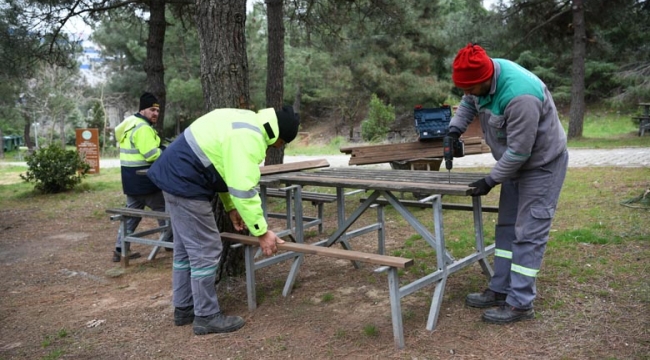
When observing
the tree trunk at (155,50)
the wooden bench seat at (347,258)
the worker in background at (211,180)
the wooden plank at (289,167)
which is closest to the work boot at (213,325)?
the worker in background at (211,180)

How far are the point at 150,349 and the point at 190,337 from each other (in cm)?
26

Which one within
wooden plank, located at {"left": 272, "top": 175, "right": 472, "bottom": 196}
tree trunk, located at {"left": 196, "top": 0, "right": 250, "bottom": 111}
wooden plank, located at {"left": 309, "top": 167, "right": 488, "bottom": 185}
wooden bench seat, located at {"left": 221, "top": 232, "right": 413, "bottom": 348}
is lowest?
wooden bench seat, located at {"left": 221, "top": 232, "right": 413, "bottom": 348}

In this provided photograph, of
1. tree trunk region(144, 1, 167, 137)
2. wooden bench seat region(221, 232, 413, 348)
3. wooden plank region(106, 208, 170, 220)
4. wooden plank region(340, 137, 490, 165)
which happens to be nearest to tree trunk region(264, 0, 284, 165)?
tree trunk region(144, 1, 167, 137)

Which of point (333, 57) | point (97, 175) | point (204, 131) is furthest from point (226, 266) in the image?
point (333, 57)

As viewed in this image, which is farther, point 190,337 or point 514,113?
point 190,337

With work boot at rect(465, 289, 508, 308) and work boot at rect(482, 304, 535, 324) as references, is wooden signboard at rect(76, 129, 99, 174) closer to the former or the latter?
work boot at rect(465, 289, 508, 308)

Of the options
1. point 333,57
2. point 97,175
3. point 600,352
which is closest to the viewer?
point 600,352

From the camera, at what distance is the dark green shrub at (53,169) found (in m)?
10.8

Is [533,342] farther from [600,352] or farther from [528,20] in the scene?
[528,20]

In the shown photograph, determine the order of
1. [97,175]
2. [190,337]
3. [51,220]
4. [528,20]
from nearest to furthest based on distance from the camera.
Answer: [190,337] → [51,220] → [97,175] → [528,20]

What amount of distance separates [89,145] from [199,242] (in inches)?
516

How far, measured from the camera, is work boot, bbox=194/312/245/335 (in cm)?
364

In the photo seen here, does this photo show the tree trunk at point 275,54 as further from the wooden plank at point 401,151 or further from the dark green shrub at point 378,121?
the dark green shrub at point 378,121

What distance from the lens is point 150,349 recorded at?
3.49 m
